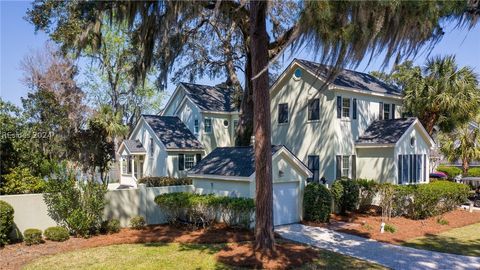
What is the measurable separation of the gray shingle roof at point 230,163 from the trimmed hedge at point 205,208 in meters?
1.32

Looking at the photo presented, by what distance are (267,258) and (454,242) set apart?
7.63m

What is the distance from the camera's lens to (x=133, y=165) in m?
32.2

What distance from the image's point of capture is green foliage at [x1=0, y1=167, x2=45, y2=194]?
14711 mm

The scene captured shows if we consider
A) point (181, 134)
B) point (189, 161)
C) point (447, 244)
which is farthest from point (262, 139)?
point (181, 134)

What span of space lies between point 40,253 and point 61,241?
1.61 metres

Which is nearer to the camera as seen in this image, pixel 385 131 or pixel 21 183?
pixel 21 183

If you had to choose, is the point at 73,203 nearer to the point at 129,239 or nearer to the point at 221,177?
the point at 129,239

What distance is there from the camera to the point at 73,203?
14.4m

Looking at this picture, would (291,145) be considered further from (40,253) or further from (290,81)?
(40,253)

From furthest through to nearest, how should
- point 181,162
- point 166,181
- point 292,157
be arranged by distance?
point 181,162 → point 166,181 → point 292,157

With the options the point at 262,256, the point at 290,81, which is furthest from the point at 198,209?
the point at 290,81

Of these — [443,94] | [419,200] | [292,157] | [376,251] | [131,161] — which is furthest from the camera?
[131,161]

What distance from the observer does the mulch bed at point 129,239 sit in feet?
39.0

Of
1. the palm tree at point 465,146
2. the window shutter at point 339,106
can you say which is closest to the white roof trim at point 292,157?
the window shutter at point 339,106
